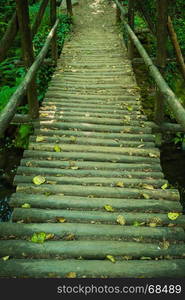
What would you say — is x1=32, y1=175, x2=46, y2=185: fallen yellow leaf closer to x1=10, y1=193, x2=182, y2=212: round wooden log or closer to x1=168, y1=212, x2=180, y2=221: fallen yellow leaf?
x1=10, y1=193, x2=182, y2=212: round wooden log

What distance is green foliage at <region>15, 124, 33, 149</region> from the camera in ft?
23.6

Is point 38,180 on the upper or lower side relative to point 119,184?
upper

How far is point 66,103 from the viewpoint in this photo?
18.6 feet

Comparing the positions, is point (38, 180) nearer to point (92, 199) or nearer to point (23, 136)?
point (92, 199)

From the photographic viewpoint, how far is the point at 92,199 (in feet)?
11.1

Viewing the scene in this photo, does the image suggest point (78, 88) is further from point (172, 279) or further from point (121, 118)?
point (172, 279)

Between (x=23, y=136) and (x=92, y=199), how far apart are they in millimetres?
4302

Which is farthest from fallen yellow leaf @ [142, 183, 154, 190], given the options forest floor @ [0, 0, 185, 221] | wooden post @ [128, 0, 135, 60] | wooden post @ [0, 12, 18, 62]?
wooden post @ [128, 0, 135, 60]

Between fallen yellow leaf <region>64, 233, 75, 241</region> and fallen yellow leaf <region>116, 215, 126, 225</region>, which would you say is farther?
fallen yellow leaf <region>116, 215, 126, 225</region>

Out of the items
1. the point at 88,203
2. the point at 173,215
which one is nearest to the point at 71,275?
the point at 88,203

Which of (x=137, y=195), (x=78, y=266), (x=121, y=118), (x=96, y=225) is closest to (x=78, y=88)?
(x=121, y=118)

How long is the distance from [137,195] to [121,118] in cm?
206

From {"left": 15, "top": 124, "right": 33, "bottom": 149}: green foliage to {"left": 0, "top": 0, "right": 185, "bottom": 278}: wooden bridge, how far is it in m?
1.56

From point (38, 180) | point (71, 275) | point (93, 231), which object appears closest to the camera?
point (71, 275)
